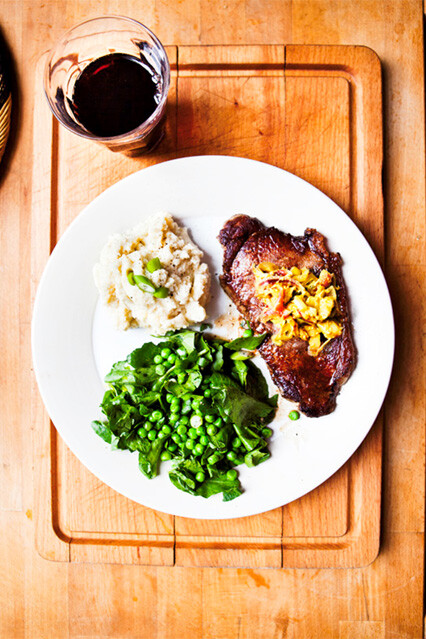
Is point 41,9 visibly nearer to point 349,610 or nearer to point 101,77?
point 101,77

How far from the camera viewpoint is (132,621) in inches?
122

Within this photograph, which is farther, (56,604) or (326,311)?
(56,604)

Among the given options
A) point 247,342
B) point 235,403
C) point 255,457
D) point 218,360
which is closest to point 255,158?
point 247,342

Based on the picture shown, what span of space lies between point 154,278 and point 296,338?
2.81ft

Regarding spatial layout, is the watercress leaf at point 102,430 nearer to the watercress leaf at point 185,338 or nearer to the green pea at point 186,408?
the green pea at point 186,408

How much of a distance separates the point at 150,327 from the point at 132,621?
184cm

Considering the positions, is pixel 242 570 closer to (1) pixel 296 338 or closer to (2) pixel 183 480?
(2) pixel 183 480

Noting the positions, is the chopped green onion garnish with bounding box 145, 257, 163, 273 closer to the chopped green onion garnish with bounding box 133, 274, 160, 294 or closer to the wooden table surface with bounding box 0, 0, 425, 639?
the chopped green onion garnish with bounding box 133, 274, 160, 294

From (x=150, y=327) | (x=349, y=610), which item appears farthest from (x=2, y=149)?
(x=349, y=610)

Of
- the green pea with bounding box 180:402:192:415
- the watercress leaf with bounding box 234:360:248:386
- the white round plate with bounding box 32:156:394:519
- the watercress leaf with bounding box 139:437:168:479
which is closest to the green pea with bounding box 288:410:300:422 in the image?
the white round plate with bounding box 32:156:394:519

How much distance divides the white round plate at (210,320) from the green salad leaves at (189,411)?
9cm

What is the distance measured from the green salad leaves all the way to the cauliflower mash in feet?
0.56

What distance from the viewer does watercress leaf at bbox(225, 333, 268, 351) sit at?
283 cm

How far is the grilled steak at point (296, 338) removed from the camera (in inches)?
111
